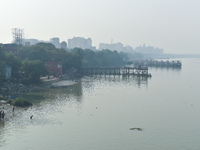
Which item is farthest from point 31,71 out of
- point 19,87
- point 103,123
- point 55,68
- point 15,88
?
point 103,123

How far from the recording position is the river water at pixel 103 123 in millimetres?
25578

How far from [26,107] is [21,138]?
12060mm

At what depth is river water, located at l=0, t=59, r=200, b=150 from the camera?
83.9 ft

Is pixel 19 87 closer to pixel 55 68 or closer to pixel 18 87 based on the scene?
pixel 18 87

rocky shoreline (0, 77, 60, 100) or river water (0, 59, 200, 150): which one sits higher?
rocky shoreline (0, 77, 60, 100)

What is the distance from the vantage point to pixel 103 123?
31.9 metres

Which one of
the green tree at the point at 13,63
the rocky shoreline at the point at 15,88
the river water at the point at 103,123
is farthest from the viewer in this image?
the green tree at the point at 13,63

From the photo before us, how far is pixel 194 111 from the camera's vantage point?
3888cm

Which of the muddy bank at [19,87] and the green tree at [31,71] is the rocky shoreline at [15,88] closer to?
the muddy bank at [19,87]

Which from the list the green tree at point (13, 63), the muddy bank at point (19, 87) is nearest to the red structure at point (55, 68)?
the muddy bank at point (19, 87)

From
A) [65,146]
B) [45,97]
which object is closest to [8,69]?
[45,97]

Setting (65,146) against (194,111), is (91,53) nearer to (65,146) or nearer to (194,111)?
(194,111)

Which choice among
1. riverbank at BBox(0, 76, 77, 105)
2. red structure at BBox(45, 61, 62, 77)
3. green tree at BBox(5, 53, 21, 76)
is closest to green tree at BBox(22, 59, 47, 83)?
green tree at BBox(5, 53, 21, 76)

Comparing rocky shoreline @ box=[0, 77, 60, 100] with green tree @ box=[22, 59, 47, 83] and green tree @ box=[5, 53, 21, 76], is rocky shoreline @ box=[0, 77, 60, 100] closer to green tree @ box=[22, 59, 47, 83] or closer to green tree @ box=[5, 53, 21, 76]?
green tree @ box=[22, 59, 47, 83]
